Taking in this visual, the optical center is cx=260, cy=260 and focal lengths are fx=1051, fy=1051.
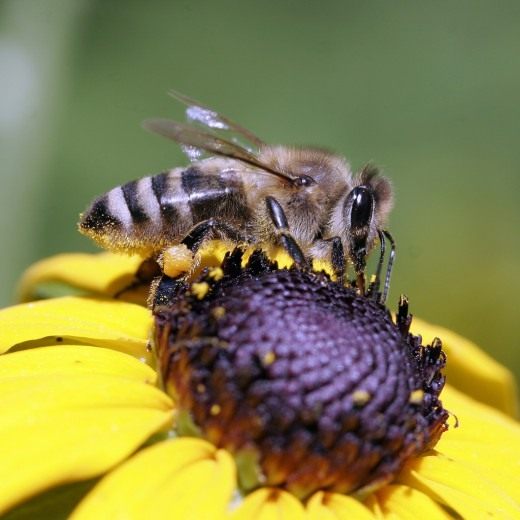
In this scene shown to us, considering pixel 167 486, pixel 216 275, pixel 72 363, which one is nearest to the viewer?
pixel 167 486

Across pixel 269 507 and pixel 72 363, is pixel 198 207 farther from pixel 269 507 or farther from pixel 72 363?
pixel 269 507

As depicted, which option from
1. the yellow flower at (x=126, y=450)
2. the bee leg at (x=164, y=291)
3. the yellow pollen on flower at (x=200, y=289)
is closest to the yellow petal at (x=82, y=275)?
the yellow flower at (x=126, y=450)

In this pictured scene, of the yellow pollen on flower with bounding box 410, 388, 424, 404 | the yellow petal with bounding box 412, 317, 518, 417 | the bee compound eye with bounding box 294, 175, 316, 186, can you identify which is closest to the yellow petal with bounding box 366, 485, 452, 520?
the yellow pollen on flower with bounding box 410, 388, 424, 404

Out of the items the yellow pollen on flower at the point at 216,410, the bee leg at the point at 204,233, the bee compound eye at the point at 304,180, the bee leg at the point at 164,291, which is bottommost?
the yellow pollen on flower at the point at 216,410

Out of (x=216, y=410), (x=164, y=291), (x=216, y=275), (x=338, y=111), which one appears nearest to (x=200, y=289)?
(x=216, y=275)

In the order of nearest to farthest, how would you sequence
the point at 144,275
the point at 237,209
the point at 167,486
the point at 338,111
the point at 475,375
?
the point at 167,486, the point at 237,209, the point at 144,275, the point at 475,375, the point at 338,111

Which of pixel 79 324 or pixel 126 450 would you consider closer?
pixel 126 450

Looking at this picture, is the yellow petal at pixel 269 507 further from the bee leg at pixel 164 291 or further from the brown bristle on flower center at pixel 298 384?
the bee leg at pixel 164 291
